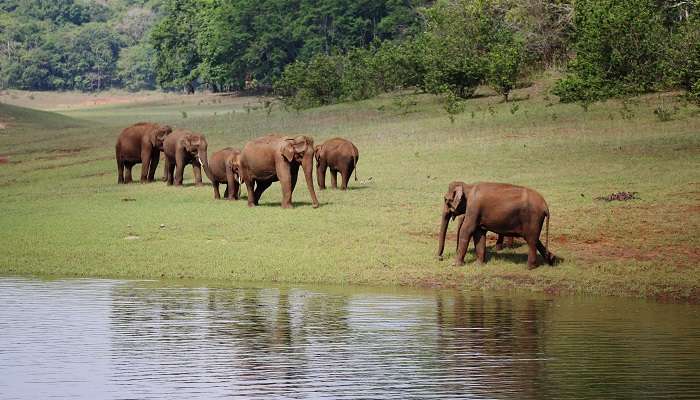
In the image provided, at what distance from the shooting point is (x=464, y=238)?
21.8 meters

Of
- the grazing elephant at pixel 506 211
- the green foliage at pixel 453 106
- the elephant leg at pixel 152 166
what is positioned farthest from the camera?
the green foliage at pixel 453 106

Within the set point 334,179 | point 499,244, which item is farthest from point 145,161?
point 499,244

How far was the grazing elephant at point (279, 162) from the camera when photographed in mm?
27828

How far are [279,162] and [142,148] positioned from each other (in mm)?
9135

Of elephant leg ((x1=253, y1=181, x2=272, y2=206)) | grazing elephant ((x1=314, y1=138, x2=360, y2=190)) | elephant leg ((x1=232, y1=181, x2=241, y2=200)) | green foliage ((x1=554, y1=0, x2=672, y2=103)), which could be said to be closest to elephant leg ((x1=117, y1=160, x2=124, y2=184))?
elephant leg ((x1=232, y1=181, x2=241, y2=200))

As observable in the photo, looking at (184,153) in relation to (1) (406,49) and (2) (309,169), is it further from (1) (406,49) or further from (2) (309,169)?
(1) (406,49)

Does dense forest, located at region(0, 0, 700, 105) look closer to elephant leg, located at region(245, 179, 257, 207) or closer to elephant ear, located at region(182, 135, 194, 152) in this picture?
elephant ear, located at region(182, 135, 194, 152)

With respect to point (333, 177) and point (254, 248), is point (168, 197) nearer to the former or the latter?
point (333, 177)

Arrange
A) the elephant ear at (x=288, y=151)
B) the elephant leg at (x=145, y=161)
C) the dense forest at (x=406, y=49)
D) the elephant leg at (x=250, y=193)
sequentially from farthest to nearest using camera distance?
the dense forest at (x=406, y=49), the elephant leg at (x=145, y=161), the elephant leg at (x=250, y=193), the elephant ear at (x=288, y=151)

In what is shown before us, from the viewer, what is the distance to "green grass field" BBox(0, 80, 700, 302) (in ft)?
72.5

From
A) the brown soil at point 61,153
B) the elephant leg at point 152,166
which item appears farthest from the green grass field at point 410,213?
the elephant leg at point 152,166

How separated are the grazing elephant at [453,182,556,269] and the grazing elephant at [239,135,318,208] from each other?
273 inches

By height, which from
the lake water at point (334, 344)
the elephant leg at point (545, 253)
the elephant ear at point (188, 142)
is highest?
the elephant ear at point (188, 142)

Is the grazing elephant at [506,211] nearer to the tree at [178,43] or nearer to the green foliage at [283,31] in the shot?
the green foliage at [283,31]
